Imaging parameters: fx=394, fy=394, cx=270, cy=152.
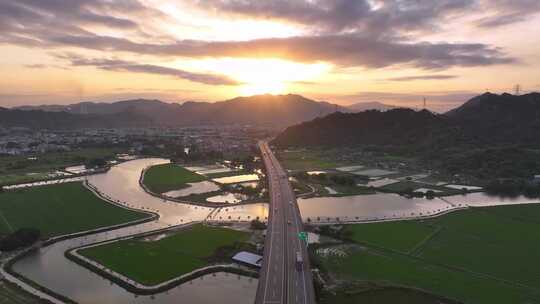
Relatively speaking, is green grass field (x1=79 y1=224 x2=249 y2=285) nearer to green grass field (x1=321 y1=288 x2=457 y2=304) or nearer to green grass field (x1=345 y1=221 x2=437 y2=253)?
green grass field (x1=321 y1=288 x2=457 y2=304)

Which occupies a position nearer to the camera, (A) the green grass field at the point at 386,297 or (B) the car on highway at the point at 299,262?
(A) the green grass field at the point at 386,297

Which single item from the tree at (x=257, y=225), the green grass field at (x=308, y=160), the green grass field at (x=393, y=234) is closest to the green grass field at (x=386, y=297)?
the green grass field at (x=393, y=234)

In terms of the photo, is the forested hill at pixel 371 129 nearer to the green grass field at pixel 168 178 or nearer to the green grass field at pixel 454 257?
the green grass field at pixel 168 178

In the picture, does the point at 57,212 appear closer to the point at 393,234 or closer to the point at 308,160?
the point at 393,234

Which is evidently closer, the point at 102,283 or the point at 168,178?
the point at 102,283

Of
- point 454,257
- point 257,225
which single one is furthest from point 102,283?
point 454,257
